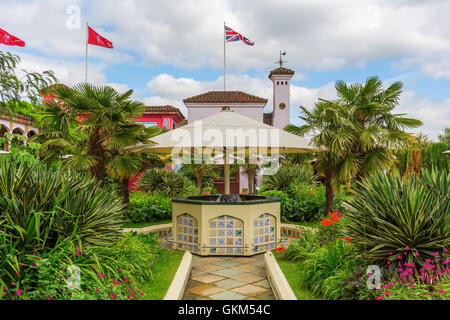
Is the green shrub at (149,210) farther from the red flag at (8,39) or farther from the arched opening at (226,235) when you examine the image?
the red flag at (8,39)

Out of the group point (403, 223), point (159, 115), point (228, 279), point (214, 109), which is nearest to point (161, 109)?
point (159, 115)

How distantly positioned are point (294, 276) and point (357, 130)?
5830 mm

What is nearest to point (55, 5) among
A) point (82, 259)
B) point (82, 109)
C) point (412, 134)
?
point (82, 109)

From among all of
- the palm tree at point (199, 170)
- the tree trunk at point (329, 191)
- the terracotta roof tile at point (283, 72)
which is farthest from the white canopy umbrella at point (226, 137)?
the terracotta roof tile at point (283, 72)

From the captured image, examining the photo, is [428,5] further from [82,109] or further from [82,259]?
[82,109]

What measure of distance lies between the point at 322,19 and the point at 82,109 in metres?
6.51

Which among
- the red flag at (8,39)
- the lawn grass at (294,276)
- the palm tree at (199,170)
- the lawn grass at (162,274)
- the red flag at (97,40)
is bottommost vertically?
the lawn grass at (294,276)

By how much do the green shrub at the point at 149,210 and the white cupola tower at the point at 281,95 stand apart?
18463mm

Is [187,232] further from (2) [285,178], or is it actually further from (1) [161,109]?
(1) [161,109]

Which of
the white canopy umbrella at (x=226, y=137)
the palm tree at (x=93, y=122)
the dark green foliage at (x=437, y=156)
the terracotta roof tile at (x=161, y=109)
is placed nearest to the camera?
the white canopy umbrella at (x=226, y=137)

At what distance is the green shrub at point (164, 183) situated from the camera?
1399 cm

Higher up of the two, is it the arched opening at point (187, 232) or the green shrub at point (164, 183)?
the green shrub at point (164, 183)

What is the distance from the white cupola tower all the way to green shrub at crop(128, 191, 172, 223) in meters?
18.5

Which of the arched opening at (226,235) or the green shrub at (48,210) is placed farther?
the arched opening at (226,235)
